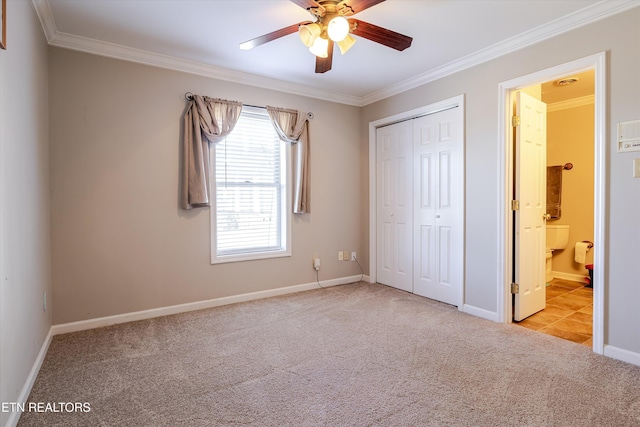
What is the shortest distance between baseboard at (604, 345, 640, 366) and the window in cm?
301

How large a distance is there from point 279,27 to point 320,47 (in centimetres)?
64

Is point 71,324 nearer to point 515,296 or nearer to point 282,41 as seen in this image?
point 282,41

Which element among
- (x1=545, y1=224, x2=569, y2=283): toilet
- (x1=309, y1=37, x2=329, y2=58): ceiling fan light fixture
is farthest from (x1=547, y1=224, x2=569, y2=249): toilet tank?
(x1=309, y1=37, x2=329, y2=58): ceiling fan light fixture

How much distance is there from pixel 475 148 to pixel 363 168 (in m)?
1.65

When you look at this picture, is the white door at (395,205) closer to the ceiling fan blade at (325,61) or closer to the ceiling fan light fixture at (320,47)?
the ceiling fan blade at (325,61)

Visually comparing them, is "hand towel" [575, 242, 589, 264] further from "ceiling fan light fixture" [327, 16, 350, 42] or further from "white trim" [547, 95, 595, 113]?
"ceiling fan light fixture" [327, 16, 350, 42]

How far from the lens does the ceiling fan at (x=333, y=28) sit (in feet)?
6.65

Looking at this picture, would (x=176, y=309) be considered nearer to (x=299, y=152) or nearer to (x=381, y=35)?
(x=299, y=152)

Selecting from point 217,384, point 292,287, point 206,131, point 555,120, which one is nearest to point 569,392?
point 217,384

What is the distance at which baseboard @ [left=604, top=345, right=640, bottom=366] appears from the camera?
2305mm

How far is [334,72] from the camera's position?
12.2 feet

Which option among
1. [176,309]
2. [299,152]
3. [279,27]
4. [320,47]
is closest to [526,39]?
[320,47]

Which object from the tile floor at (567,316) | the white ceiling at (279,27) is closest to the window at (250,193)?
the white ceiling at (279,27)

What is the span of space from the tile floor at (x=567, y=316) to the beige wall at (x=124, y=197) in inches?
111
